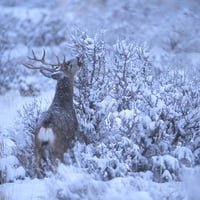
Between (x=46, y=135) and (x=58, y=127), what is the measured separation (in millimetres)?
233

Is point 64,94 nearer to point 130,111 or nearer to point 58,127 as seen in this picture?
point 58,127

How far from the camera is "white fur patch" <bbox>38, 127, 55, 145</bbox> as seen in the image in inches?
204

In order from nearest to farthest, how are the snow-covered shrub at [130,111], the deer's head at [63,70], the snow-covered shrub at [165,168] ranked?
the snow-covered shrub at [165,168] < the snow-covered shrub at [130,111] < the deer's head at [63,70]

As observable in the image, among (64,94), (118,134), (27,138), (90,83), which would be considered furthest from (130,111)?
(27,138)

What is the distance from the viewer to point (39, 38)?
19031 millimetres

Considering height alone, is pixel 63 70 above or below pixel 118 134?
above

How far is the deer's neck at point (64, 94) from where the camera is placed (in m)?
5.71

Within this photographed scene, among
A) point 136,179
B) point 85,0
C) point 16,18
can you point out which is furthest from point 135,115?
point 85,0

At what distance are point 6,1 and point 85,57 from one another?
2110cm

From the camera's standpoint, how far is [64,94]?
579 centimetres

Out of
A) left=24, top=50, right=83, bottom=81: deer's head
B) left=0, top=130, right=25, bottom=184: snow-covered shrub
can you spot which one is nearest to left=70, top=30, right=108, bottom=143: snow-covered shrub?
left=24, top=50, right=83, bottom=81: deer's head

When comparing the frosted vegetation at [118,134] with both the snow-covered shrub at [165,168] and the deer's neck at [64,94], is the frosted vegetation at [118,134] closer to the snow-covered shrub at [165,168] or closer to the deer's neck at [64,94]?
the snow-covered shrub at [165,168]

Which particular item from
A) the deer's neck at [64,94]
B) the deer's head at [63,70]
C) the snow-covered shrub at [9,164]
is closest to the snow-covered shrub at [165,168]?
the deer's neck at [64,94]

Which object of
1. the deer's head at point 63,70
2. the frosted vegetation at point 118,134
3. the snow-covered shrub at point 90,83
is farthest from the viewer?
the snow-covered shrub at point 90,83
